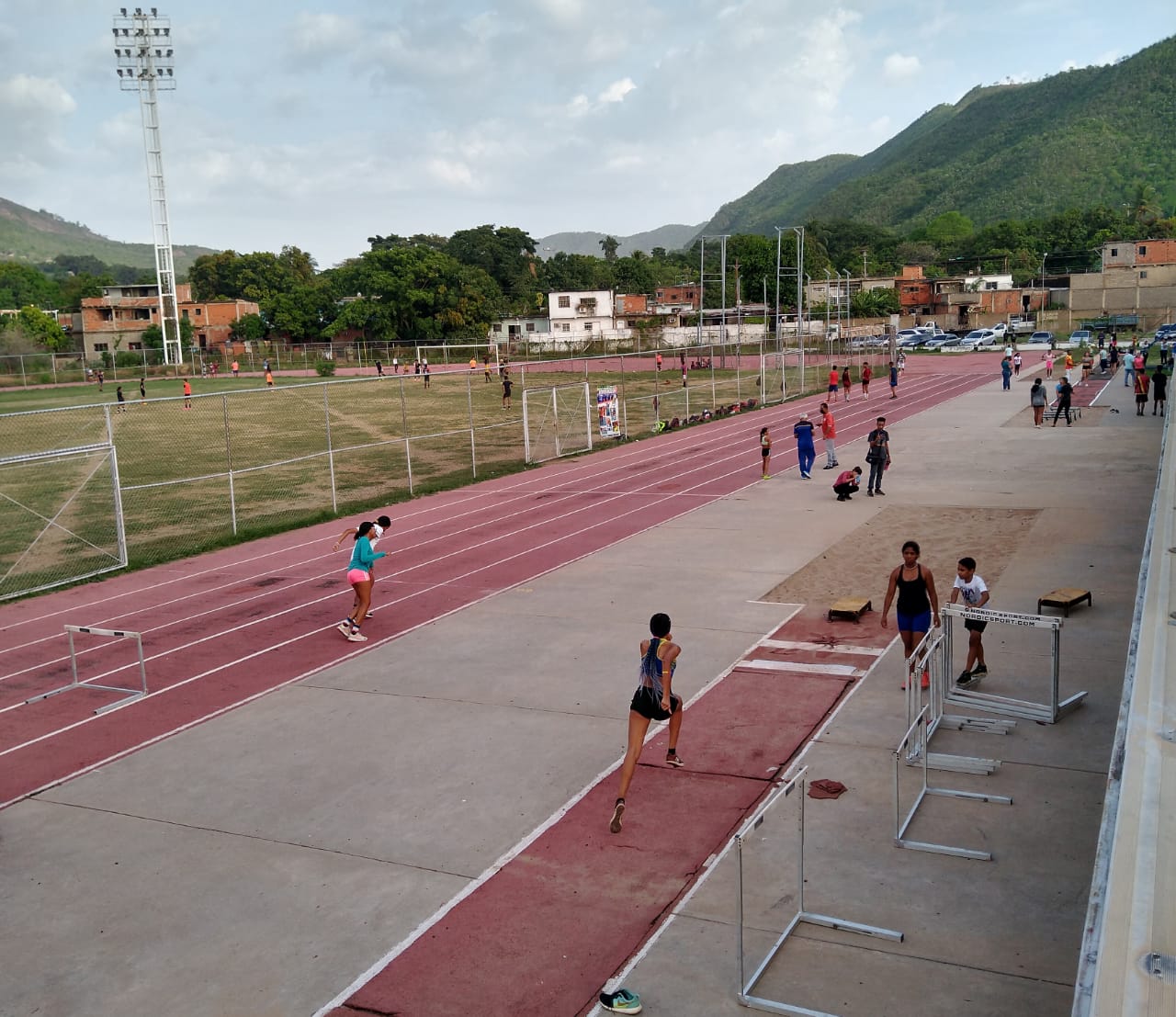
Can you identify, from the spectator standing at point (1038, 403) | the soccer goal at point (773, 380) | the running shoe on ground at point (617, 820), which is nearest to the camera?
the running shoe on ground at point (617, 820)

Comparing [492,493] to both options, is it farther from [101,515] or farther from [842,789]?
[842,789]

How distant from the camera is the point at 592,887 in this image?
8.09 metres

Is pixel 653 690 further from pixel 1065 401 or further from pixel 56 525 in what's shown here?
pixel 1065 401

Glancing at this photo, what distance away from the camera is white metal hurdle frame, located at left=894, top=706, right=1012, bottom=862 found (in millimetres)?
8242

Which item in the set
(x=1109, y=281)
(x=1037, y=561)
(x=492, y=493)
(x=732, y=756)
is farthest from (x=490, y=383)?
(x=1109, y=281)

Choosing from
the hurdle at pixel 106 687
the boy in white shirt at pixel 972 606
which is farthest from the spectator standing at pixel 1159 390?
the hurdle at pixel 106 687

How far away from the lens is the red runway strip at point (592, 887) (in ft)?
22.5

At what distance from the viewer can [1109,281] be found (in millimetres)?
111250

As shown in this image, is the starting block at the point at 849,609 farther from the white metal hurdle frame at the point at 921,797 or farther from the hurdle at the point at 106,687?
the hurdle at the point at 106,687

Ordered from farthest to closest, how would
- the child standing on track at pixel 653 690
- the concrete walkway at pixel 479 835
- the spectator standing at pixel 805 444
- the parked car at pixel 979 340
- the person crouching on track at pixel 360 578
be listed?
the parked car at pixel 979 340
the spectator standing at pixel 805 444
the person crouching on track at pixel 360 578
the child standing on track at pixel 653 690
the concrete walkway at pixel 479 835

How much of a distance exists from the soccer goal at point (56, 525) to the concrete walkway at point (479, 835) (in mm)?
8611

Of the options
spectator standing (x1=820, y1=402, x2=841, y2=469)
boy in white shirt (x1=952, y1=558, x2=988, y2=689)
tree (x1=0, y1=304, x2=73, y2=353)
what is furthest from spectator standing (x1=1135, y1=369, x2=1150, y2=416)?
tree (x1=0, y1=304, x2=73, y2=353)

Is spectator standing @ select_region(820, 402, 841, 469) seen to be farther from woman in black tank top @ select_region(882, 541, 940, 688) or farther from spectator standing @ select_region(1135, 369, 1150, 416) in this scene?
woman in black tank top @ select_region(882, 541, 940, 688)

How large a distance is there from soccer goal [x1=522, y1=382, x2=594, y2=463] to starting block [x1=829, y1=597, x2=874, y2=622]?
16300mm
